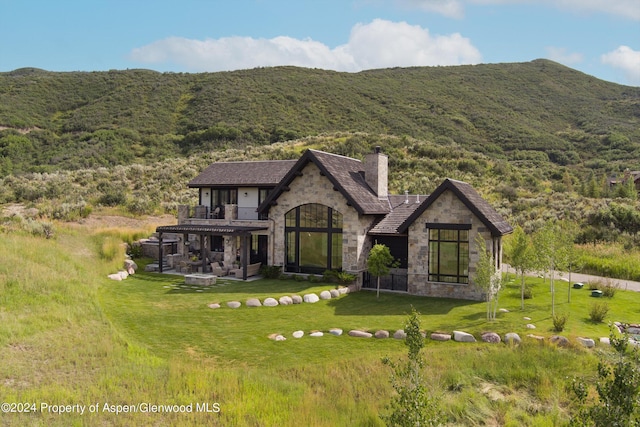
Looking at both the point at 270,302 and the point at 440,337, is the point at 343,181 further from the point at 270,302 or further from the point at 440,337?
the point at 440,337

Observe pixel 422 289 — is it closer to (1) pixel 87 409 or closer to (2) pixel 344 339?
(2) pixel 344 339

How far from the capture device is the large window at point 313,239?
22.9 meters

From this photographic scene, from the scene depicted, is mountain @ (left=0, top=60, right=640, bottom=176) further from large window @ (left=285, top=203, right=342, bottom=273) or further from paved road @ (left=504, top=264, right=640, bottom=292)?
paved road @ (left=504, top=264, right=640, bottom=292)

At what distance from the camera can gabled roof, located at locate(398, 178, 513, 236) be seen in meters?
18.9

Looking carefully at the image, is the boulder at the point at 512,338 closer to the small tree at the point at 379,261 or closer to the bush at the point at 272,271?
the small tree at the point at 379,261

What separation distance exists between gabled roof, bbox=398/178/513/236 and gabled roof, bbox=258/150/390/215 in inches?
96.9

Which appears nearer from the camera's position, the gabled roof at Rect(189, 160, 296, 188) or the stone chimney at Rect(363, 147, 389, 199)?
the stone chimney at Rect(363, 147, 389, 199)

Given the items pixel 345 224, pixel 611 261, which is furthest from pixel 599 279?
pixel 345 224

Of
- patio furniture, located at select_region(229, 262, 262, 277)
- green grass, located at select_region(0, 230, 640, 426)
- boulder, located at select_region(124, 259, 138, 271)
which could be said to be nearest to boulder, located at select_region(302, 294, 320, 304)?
green grass, located at select_region(0, 230, 640, 426)

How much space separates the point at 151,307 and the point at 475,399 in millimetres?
12049

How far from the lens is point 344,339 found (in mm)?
14477

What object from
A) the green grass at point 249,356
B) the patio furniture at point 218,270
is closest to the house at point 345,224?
the patio furniture at point 218,270

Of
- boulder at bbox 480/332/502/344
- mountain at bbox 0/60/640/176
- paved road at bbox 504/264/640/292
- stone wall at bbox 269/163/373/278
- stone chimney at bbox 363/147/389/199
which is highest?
mountain at bbox 0/60/640/176

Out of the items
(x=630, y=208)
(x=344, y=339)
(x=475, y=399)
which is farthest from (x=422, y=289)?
(x=630, y=208)
